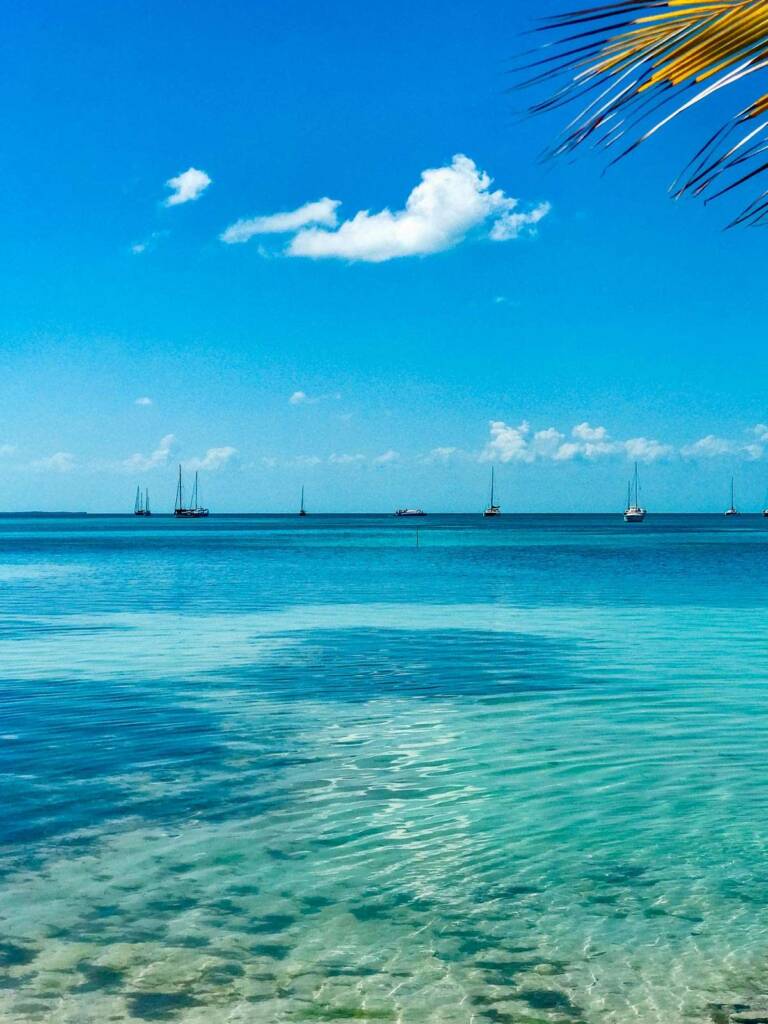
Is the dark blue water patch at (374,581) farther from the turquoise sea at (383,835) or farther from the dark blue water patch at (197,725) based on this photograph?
the turquoise sea at (383,835)

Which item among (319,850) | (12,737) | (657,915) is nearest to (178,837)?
(319,850)

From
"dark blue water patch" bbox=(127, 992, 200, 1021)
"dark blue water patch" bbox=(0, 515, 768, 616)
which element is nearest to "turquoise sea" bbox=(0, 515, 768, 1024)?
"dark blue water patch" bbox=(127, 992, 200, 1021)

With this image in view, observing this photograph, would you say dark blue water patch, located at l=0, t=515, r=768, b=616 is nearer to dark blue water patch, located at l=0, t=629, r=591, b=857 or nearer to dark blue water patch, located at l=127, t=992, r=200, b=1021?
dark blue water patch, located at l=0, t=629, r=591, b=857

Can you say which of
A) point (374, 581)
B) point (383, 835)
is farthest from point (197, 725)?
point (374, 581)

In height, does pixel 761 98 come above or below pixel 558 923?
above

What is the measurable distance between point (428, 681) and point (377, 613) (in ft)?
40.8

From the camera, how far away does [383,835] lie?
28.9 feet

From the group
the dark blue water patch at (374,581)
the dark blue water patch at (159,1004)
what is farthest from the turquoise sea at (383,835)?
the dark blue water patch at (374,581)

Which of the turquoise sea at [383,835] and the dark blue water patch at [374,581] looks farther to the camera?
the dark blue water patch at [374,581]

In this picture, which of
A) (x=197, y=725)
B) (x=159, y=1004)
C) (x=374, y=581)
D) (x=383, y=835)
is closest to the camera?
(x=159, y=1004)

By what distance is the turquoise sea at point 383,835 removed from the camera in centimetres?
607

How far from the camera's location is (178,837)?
8695 millimetres

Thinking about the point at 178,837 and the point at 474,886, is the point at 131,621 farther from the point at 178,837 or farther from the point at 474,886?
the point at 474,886

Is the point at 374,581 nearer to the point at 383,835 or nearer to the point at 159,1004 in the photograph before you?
the point at 383,835
